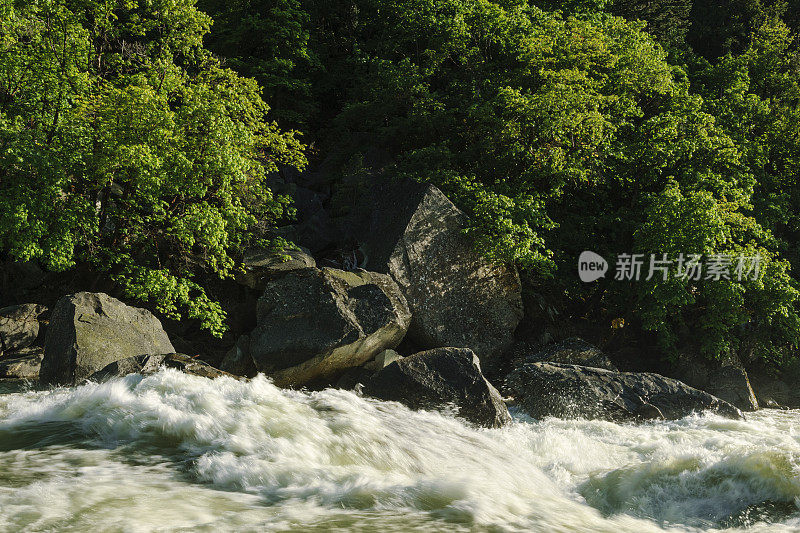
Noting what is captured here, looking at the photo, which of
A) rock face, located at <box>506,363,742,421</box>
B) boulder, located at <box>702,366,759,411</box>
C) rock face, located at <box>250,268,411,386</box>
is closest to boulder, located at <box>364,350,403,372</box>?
rock face, located at <box>250,268,411,386</box>

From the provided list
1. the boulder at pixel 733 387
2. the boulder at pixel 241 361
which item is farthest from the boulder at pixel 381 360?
the boulder at pixel 733 387

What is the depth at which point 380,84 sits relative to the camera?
21.4 metres

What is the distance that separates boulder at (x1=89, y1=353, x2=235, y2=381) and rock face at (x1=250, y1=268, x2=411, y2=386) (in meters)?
2.49

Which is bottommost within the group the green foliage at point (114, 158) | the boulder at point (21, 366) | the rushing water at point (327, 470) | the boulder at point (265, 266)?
the boulder at point (21, 366)

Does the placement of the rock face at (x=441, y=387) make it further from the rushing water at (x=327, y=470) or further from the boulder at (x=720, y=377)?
the boulder at (x=720, y=377)

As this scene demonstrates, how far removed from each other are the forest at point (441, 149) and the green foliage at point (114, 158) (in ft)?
0.17

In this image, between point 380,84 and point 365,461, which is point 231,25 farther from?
point 365,461

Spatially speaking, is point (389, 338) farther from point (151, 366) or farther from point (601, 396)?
point (151, 366)

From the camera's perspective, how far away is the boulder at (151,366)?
8.44 meters

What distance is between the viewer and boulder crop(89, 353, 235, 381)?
8.44m

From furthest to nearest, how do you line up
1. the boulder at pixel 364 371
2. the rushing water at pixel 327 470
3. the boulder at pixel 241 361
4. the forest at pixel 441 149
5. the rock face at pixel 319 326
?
the forest at pixel 441 149 < the boulder at pixel 241 361 < the rock face at pixel 319 326 < the boulder at pixel 364 371 < the rushing water at pixel 327 470

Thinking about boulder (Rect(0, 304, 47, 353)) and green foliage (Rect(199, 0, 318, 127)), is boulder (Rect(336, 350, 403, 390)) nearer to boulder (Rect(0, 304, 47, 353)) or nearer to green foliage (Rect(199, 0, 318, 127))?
boulder (Rect(0, 304, 47, 353))

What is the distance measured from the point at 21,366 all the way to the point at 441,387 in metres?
8.69

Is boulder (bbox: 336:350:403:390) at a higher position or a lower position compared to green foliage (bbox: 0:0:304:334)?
lower
